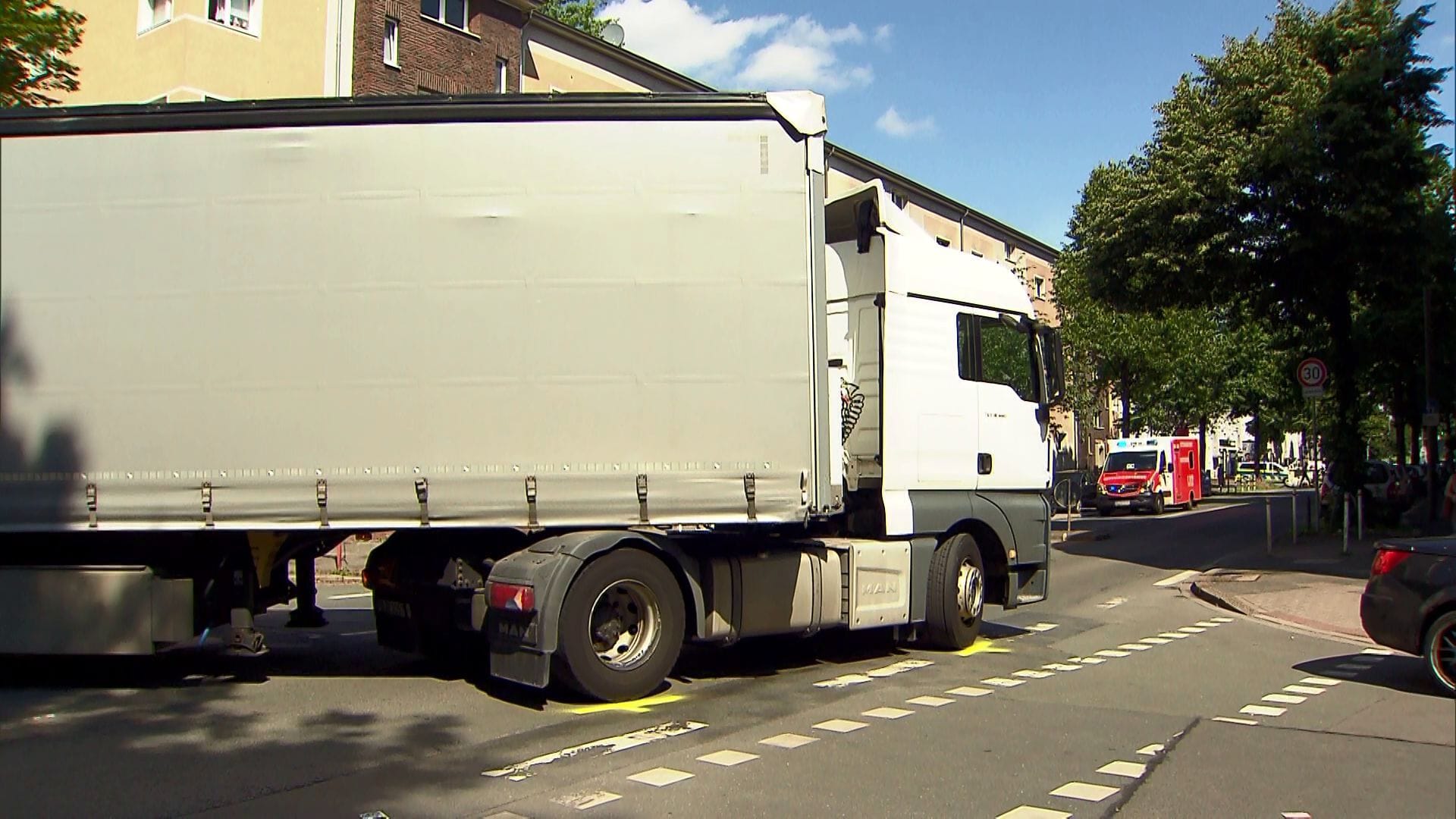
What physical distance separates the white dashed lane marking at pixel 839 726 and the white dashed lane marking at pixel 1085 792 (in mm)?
1536

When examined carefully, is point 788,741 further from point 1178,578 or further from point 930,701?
point 1178,578

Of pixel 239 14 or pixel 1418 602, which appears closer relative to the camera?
pixel 1418 602

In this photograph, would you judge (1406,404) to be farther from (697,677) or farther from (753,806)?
(753,806)

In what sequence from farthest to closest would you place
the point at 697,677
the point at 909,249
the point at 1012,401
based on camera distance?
the point at 1012,401 → the point at 909,249 → the point at 697,677

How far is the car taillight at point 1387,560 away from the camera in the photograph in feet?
28.5

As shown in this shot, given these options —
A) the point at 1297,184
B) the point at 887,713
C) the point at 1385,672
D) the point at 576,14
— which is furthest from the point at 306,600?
the point at 576,14

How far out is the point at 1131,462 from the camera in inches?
1452

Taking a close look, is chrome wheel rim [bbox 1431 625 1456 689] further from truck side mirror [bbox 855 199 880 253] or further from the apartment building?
the apartment building

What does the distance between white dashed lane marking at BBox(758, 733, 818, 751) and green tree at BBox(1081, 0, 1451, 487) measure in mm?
16909

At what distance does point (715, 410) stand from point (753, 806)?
303 cm

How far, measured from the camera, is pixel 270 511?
7668 mm

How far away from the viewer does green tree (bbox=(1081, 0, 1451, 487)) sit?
20.0 metres

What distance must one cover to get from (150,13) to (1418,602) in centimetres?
2520

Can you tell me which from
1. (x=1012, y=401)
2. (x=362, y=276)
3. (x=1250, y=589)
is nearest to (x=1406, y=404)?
(x=1250, y=589)
